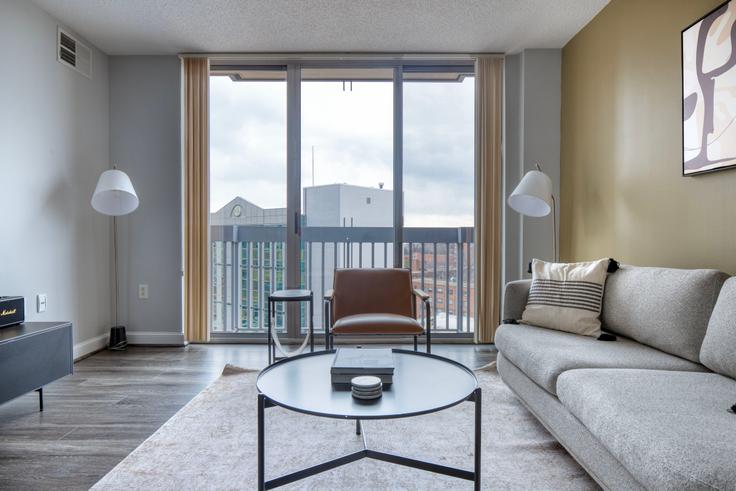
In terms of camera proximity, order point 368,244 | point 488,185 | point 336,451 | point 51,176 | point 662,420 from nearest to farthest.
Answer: point 662,420 → point 336,451 → point 51,176 → point 488,185 → point 368,244

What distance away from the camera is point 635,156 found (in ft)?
8.91

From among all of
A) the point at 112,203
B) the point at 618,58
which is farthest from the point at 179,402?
the point at 618,58

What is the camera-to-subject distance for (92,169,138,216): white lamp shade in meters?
3.22

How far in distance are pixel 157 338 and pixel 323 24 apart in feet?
9.48

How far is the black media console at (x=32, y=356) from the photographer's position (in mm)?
2107

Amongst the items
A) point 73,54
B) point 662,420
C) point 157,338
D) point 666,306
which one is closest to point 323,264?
point 157,338

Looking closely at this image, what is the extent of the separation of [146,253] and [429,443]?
299cm

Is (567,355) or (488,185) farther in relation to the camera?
(488,185)

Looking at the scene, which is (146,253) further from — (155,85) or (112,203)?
(155,85)

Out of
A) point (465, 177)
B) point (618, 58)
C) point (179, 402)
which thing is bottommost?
point (179, 402)

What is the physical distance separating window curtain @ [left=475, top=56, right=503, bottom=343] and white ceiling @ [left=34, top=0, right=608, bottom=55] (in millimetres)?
265

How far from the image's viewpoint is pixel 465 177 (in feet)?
13.0

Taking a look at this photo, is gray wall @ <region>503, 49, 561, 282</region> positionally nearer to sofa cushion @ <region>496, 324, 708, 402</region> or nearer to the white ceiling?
the white ceiling

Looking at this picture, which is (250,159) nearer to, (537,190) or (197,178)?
(197,178)
